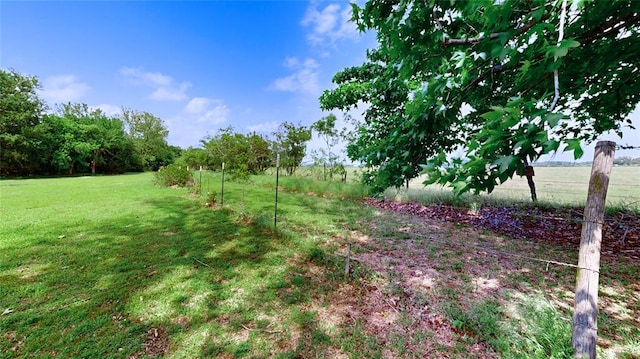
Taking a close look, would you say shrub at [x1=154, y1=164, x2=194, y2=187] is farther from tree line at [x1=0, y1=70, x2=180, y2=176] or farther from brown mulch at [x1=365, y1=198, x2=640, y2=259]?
tree line at [x1=0, y1=70, x2=180, y2=176]

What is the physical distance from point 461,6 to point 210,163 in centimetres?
2005

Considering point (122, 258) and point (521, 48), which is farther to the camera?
point (122, 258)

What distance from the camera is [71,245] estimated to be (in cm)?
380

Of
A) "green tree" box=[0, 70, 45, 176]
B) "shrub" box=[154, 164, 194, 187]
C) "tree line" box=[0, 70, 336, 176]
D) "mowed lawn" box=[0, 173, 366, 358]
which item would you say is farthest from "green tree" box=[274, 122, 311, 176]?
"green tree" box=[0, 70, 45, 176]

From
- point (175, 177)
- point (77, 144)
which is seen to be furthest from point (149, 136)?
point (175, 177)

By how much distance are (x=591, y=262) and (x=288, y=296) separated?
7.77 feet

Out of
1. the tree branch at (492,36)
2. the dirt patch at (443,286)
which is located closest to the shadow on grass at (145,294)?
the dirt patch at (443,286)

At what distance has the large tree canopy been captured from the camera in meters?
1.10

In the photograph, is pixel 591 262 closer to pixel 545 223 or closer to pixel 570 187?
pixel 545 223

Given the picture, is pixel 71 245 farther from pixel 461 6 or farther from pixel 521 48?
pixel 521 48

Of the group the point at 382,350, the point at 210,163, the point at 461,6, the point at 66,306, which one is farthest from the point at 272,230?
the point at 210,163

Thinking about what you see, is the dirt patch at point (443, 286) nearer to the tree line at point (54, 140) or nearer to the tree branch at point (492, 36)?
the tree branch at point (492, 36)

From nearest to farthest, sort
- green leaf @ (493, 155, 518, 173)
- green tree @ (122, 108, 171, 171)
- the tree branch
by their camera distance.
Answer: green leaf @ (493, 155, 518, 173) < the tree branch < green tree @ (122, 108, 171, 171)

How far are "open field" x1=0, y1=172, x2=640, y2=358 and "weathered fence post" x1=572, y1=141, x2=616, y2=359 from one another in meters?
0.17
